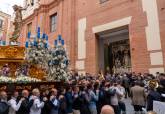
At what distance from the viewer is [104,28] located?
623 inches

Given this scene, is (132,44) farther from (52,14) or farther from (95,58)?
(52,14)

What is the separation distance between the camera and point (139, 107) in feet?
24.0

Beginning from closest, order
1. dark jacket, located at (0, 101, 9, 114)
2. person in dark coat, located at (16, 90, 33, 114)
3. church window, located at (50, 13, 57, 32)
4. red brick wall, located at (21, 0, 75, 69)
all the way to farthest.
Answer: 1. dark jacket, located at (0, 101, 9, 114)
2. person in dark coat, located at (16, 90, 33, 114)
3. red brick wall, located at (21, 0, 75, 69)
4. church window, located at (50, 13, 57, 32)

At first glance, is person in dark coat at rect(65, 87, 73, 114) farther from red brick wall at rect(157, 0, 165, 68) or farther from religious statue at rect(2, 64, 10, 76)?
red brick wall at rect(157, 0, 165, 68)

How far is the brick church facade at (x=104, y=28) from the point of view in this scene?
1272cm

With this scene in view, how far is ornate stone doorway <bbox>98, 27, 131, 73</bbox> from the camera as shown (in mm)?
15492

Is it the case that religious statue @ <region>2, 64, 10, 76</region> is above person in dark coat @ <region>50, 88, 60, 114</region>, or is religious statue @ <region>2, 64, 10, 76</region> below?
above

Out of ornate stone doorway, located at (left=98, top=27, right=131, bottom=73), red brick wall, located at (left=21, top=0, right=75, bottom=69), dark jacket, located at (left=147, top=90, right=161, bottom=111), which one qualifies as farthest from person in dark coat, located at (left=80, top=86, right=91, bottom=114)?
red brick wall, located at (left=21, top=0, right=75, bottom=69)

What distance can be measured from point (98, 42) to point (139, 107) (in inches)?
404

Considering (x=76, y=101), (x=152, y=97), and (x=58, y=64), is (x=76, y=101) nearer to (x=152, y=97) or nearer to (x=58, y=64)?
(x=152, y=97)

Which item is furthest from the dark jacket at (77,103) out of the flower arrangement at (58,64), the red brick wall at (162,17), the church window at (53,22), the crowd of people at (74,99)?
the church window at (53,22)

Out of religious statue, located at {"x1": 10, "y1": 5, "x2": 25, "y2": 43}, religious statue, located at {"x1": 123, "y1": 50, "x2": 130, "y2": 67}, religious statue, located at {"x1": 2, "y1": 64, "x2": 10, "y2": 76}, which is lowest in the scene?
religious statue, located at {"x1": 2, "y1": 64, "x2": 10, "y2": 76}

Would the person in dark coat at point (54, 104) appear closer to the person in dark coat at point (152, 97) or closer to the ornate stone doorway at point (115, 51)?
the person in dark coat at point (152, 97)

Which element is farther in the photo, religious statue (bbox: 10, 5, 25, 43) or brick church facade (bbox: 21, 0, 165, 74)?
brick church facade (bbox: 21, 0, 165, 74)
